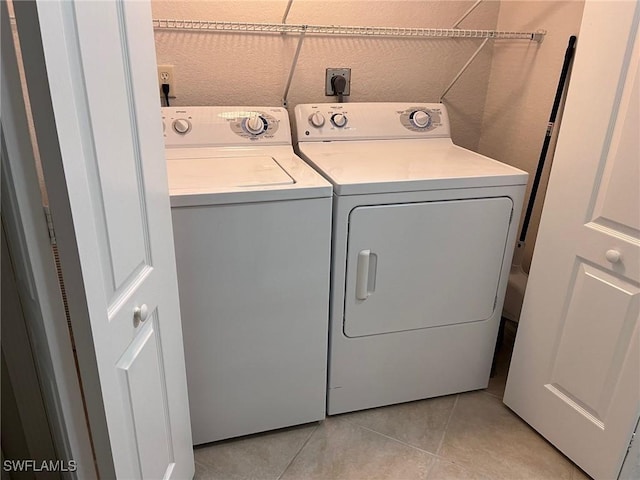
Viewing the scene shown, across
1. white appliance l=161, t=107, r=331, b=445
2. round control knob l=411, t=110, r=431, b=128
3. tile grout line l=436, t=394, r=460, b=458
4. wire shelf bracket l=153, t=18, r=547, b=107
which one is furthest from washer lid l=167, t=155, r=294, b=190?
tile grout line l=436, t=394, r=460, b=458

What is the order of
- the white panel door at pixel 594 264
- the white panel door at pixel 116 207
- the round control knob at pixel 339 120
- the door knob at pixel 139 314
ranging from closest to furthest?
1. the white panel door at pixel 116 207
2. the door knob at pixel 139 314
3. the white panel door at pixel 594 264
4. the round control knob at pixel 339 120

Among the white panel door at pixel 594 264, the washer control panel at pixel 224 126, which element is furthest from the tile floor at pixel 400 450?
the washer control panel at pixel 224 126

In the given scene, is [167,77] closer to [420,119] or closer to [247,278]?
[247,278]

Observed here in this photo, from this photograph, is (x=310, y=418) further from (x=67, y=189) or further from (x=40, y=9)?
(x=40, y=9)

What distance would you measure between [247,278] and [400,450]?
2.77 ft

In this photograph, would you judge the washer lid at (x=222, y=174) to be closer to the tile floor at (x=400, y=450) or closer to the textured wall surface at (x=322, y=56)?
the textured wall surface at (x=322, y=56)

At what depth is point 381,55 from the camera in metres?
2.19

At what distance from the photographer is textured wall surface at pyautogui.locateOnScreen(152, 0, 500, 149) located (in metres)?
1.96

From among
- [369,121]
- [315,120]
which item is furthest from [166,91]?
[369,121]

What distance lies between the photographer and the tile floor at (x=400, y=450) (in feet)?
5.44

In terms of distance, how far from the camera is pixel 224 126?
6.29 ft

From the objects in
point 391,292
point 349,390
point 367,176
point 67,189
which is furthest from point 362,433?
Result: point 67,189

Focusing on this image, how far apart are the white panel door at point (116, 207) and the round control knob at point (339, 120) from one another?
3.45ft

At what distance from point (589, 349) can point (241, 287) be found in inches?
43.9
